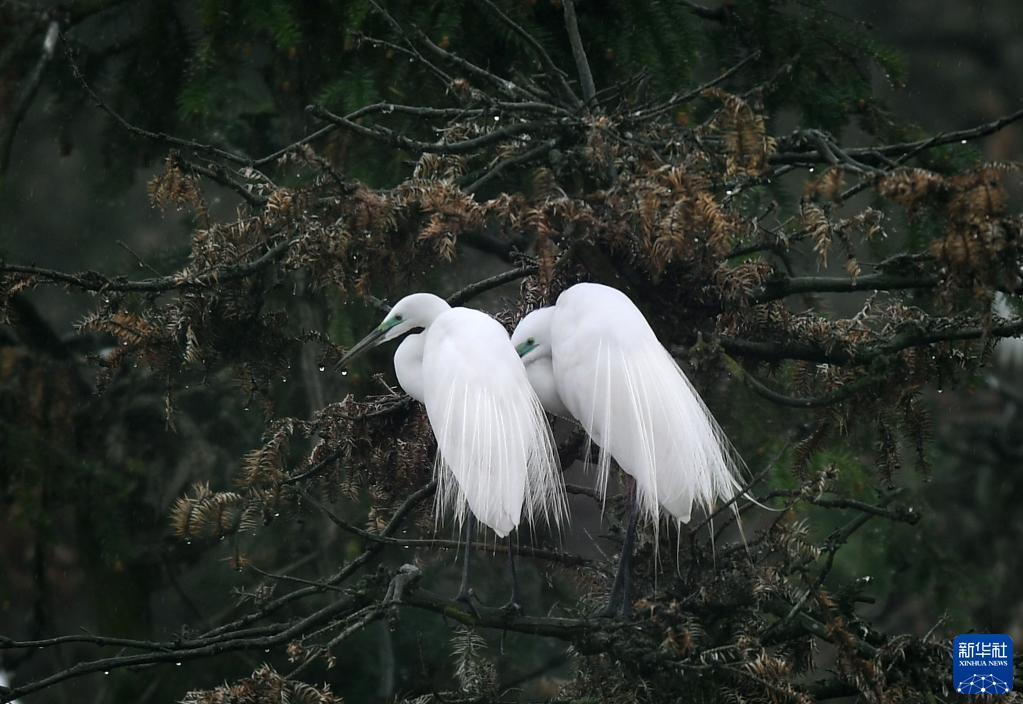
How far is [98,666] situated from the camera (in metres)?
2.32

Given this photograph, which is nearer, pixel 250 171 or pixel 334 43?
pixel 250 171

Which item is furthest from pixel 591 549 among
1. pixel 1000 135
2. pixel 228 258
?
pixel 1000 135

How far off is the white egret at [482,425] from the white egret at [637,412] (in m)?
0.14

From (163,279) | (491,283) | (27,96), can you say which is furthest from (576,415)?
(27,96)

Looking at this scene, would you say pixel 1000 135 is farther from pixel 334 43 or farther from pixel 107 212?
pixel 107 212

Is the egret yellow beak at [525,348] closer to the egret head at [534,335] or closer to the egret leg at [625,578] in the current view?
the egret head at [534,335]

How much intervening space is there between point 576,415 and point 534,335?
220 millimetres

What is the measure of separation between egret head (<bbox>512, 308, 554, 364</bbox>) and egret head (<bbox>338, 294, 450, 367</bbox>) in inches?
7.7

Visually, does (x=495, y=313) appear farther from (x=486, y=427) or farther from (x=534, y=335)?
(x=486, y=427)

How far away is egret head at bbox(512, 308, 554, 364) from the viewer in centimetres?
301

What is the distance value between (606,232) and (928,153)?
3.97 ft

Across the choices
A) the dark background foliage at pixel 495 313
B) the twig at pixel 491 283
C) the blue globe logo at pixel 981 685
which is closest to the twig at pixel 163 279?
the dark background foliage at pixel 495 313

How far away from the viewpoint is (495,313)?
3.54m

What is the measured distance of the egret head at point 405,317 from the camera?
10.1 ft
